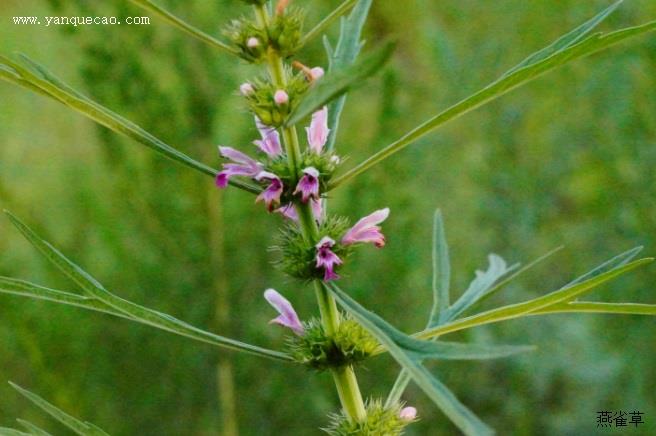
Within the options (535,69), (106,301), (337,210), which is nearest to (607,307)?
(535,69)

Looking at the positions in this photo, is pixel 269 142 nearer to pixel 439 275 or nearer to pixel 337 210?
pixel 439 275

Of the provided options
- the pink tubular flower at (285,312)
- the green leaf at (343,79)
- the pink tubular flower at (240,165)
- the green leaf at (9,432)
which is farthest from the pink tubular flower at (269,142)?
the green leaf at (9,432)

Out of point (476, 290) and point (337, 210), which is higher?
point (337, 210)

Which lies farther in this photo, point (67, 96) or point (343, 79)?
point (67, 96)

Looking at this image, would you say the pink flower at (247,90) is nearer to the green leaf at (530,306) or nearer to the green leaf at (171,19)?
the green leaf at (171,19)

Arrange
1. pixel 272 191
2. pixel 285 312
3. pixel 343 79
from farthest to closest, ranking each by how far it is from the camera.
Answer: pixel 285 312 → pixel 272 191 → pixel 343 79

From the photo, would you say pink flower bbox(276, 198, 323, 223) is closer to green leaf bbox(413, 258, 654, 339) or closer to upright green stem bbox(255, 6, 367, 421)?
upright green stem bbox(255, 6, 367, 421)
